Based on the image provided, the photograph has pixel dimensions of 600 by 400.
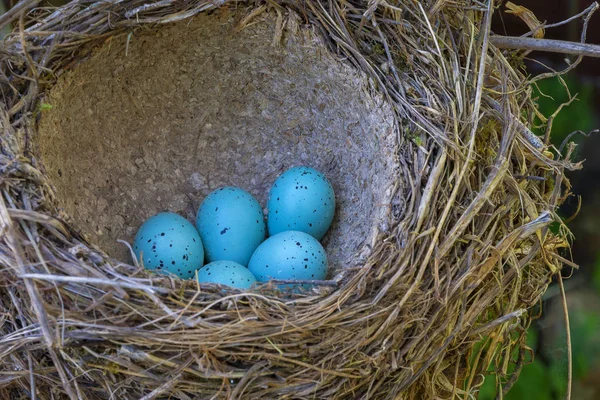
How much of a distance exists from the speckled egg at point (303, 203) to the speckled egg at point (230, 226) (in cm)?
5

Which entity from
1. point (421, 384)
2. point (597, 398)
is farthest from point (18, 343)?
point (597, 398)

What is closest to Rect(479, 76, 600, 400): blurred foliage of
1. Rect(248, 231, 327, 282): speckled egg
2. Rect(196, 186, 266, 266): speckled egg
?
Rect(248, 231, 327, 282): speckled egg

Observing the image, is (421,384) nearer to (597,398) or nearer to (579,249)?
(597,398)

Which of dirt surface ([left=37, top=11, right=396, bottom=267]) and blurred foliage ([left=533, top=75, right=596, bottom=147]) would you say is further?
blurred foliage ([left=533, top=75, right=596, bottom=147])

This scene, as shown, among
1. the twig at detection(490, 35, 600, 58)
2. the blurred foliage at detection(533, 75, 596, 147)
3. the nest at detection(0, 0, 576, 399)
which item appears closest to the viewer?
the nest at detection(0, 0, 576, 399)

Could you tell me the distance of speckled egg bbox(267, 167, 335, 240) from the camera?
156 centimetres

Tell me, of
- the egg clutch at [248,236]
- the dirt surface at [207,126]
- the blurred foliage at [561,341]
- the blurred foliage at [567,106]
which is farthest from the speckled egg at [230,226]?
the blurred foliage at [567,106]

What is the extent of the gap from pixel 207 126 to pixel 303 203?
0.31 metres

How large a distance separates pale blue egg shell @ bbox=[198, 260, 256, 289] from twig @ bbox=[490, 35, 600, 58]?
2.13 ft

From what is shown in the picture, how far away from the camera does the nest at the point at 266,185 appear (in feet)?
3.65

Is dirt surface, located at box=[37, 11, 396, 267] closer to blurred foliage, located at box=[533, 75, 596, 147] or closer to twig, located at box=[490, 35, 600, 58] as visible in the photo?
twig, located at box=[490, 35, 600, 58]

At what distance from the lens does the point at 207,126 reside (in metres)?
1.70

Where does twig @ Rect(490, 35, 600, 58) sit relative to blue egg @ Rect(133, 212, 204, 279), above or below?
above

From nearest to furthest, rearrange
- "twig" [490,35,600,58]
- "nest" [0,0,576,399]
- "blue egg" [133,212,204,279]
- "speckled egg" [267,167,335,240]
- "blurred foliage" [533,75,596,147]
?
"nest" [0,0,576,399], "twig" [490,35,600,58], "blue egg" [133,212,204,279], "speckled egg" [267,167,335,240], "blurred foliage" [533,75,596,147]
